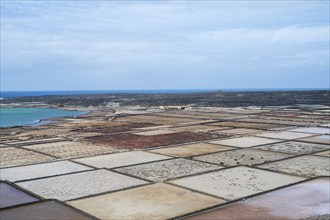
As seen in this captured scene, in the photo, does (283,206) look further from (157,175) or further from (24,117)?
(24,117)

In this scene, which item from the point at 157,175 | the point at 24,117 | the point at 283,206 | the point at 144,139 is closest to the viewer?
the point at 283,206

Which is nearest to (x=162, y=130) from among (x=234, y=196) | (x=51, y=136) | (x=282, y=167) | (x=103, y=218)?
(x=51, y=136)

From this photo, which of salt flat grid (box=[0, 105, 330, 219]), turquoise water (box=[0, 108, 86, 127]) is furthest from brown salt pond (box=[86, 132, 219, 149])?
turquoise water (box=[0, 108, 86, 127])

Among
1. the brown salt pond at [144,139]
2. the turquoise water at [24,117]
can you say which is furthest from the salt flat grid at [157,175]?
the turquoise water at [24,117]

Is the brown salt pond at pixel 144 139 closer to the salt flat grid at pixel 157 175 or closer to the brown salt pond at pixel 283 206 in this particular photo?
the salt flat grid at pixel 157 175

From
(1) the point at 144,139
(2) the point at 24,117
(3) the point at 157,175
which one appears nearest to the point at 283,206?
(3) the point at 157,175

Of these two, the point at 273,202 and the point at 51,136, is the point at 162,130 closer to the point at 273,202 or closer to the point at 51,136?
the point at 51,136
